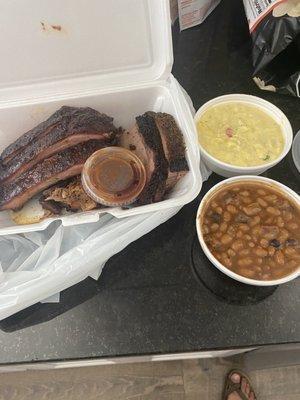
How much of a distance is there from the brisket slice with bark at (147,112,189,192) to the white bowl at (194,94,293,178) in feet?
0.27

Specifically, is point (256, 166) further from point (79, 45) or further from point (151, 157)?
point (79, 45)

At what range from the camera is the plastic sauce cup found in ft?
2.77

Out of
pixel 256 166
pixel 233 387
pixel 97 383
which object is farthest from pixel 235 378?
pixel 256 166

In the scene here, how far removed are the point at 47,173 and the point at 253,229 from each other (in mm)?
461

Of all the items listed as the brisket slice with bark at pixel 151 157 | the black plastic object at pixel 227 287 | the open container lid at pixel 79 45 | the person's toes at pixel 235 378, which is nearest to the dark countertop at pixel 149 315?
the black plastic object at pixel 227 287

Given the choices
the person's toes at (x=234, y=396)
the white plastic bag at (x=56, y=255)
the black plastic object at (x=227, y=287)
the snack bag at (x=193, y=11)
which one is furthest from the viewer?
the person's toes at (x=234, y=396)

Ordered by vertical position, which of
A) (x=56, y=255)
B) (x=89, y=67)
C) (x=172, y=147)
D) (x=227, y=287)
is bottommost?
(x=227, y=287)

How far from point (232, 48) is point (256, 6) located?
0.20 m

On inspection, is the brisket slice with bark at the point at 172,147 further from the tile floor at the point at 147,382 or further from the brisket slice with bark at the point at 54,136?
the tile floor at the point at 147,382

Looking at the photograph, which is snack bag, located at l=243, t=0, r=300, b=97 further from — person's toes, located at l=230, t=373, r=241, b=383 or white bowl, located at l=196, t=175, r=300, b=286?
person's toes, located at l=230, t=373, r=241, b=383

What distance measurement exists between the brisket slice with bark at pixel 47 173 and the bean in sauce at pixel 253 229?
0.97ft

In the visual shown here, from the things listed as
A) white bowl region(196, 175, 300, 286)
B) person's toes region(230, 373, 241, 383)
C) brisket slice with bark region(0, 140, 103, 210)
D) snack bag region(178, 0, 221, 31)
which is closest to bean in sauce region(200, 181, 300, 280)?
white bowl region(196, 175, 300, 286)

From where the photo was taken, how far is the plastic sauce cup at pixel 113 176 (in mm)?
843

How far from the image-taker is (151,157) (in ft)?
2.86
